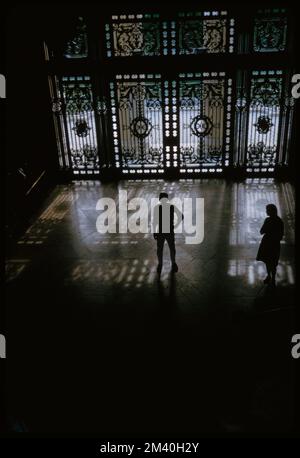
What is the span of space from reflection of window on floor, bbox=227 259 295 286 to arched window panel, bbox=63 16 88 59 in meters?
5.78

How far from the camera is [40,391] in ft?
16.8

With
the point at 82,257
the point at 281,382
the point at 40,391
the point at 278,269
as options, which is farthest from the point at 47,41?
the point at 281,382

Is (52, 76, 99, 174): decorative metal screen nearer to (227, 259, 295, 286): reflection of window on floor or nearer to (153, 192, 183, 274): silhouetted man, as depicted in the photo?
(153, 192, 183, 274): silhouetted man

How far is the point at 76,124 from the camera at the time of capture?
10266 millimetres

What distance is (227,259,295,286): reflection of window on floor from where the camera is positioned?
6793mm

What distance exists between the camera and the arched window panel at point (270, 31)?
8727 millimetres

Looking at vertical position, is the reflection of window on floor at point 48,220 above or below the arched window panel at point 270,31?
below

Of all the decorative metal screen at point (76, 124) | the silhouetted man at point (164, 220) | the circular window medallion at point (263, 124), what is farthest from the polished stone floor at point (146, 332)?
the decorative metal screen at point (76, 124)

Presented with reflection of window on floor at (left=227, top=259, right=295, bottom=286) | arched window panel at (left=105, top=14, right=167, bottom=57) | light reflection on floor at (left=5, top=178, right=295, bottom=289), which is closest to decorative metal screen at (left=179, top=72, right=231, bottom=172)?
light reflection on floor at (left=5, top=178, right=295, bottom=289)

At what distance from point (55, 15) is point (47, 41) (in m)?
0.68

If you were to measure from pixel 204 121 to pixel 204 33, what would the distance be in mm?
1901

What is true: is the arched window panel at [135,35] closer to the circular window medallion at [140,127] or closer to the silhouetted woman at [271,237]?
the circular window medallion at [140,127]

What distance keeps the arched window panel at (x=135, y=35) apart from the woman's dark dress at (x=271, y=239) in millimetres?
5215
